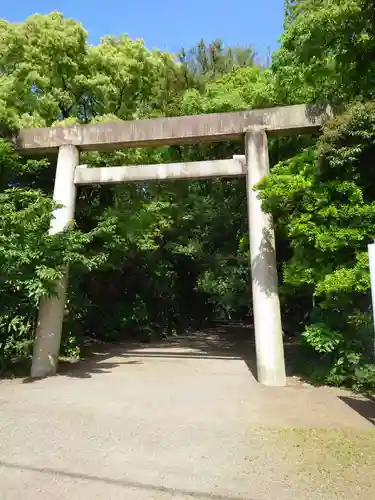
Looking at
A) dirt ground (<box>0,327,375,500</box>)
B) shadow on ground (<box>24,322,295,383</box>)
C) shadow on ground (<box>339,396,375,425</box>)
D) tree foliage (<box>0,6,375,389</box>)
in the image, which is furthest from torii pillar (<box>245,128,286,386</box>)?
shadow on ground (<box>339,396,375,425</box>)

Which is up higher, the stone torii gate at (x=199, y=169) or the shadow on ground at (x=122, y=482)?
the stone torii gate at (x=199, y=169)

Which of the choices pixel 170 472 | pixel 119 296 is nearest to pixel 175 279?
pixel 119 296

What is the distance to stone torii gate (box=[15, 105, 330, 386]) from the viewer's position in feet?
24.7

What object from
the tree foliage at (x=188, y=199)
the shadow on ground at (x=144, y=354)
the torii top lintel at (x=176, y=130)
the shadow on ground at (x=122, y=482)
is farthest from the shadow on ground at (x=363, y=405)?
the torii top lintel at (x=176, y=130)

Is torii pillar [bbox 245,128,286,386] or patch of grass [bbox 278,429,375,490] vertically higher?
torii pillar [bbox 245,128,286,386]

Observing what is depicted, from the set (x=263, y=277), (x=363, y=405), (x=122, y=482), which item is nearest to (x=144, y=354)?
(x=263, y=277)

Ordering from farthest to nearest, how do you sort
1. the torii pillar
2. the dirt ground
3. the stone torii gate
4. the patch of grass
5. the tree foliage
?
the stone torii gate
the torii pillar
the tree foliage
the patch of grass
the dirt ground

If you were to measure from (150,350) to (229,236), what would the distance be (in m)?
5.21

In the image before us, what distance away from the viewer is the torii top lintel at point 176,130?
313 inches

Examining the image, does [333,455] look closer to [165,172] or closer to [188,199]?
[165,172]

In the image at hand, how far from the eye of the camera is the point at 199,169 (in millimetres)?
8391

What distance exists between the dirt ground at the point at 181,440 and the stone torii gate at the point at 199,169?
88 centimetres

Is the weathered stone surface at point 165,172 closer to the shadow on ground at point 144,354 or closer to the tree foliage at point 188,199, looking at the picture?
the tree foliage at point 188,199

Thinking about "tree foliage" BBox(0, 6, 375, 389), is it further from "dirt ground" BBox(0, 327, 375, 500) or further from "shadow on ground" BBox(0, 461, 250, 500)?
"shadow on ground" BBox(0, 461, 250, 500)
